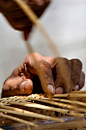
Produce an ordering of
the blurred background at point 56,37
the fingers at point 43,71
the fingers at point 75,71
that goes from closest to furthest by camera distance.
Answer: the fingers at point 43,71 < the fingers at point 75,71 < the blurred background at point 56,37

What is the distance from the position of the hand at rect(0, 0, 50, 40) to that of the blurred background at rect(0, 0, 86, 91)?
104cm

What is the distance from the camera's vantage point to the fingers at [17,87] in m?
0.68

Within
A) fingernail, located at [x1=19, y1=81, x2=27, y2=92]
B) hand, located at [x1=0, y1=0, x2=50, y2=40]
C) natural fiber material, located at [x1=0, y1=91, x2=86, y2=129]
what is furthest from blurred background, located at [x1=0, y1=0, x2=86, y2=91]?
hand, located at [x1=0, y1=0, x2=50, y2=40]

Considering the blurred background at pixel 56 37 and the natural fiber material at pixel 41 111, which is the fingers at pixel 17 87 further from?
the blurred background at pixel 56 37

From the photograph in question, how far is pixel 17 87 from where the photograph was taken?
709mm

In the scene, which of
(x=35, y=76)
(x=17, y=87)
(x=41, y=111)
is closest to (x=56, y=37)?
(x=35, y=76)

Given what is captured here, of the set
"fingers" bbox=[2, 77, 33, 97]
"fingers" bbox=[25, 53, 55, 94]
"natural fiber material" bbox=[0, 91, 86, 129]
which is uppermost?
"fingers" bbox=[25, 53, 55, 94]

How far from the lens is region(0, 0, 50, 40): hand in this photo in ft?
1.06

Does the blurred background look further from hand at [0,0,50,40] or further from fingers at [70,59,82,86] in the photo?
hand at [0,0,50,40]

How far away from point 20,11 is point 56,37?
1.10 metres

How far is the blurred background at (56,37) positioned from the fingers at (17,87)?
0.63 meters

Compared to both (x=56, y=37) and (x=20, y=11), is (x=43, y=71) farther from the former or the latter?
(x=56, y=37)

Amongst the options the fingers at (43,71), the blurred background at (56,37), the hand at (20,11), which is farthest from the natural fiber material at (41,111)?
the blurred background at (56,37)

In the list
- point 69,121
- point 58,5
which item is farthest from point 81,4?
point 69,121
